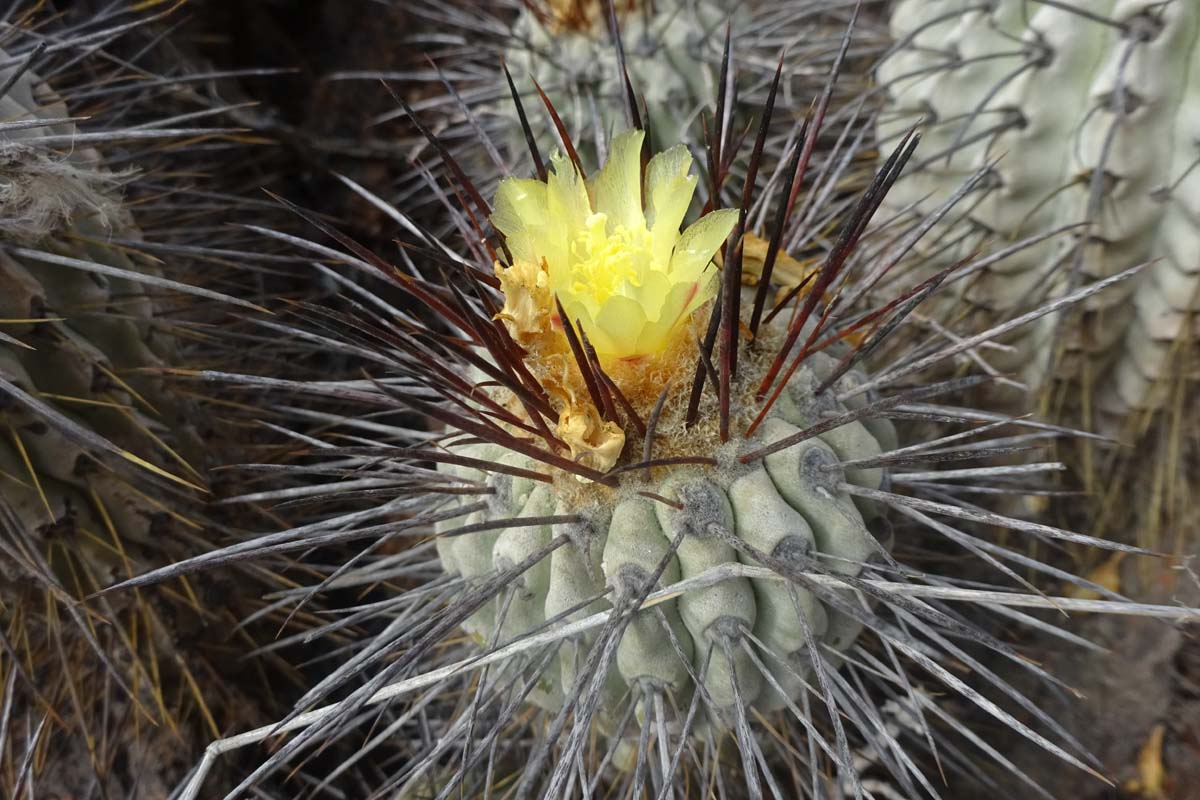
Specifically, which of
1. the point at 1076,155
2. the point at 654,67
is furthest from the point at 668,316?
the point at 654,67

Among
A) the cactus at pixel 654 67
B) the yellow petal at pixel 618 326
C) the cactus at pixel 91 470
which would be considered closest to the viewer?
the yellow petal at pixel 618 326

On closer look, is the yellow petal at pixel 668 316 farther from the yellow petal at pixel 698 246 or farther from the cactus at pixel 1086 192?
the cactus at pixel 1086 192

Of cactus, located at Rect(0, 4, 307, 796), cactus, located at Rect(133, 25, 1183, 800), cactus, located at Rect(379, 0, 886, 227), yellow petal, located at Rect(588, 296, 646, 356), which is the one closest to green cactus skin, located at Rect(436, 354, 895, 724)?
cactus, located at Rect(133, 25, 1183, 800)

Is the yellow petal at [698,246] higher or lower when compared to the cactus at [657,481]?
higher

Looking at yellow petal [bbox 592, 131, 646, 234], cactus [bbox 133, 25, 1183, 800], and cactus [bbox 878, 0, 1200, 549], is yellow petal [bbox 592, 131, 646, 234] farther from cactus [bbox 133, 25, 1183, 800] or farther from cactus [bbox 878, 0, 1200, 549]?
cactus [bbox 878, 0, 1200, 549]

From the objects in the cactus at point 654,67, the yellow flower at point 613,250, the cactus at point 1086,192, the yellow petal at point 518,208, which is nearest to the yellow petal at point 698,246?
the yellow flower at point 613,250

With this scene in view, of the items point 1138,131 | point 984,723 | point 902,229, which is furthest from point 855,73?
point 984,723
